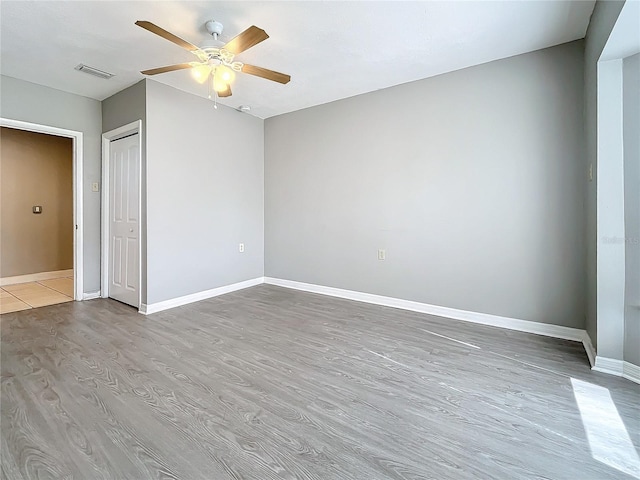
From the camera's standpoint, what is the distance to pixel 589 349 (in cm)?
243

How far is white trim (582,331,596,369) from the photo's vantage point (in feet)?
7.47

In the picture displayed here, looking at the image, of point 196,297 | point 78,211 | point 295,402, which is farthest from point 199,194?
point 295,402

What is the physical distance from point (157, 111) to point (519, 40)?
3625mm

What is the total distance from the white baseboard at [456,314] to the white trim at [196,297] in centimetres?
63

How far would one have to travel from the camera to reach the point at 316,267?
4.44m

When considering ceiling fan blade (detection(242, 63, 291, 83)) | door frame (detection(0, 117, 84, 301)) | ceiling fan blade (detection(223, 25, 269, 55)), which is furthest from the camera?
door frame (detection(0, 117, 84, 301))

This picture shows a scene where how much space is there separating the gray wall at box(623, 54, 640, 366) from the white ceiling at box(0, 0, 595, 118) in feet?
2.15

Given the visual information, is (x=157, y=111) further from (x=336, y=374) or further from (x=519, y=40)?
(x=519, y=40)

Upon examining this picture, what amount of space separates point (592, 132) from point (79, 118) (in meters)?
5.30

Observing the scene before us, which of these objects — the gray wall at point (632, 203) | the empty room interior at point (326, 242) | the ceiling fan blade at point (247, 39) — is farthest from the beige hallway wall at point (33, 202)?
the gray wall at point (632, 203)

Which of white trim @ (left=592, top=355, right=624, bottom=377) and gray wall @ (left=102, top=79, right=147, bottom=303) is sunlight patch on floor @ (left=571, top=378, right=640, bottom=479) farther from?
gray wall @ (left=102, top=79, right=147, bottom=303)

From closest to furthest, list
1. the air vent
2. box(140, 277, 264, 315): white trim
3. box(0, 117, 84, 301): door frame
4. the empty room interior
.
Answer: the empty room interior
the air vent
box(140, 277, 264, 315): white trim
box(0, 117, 84, 301): door frame

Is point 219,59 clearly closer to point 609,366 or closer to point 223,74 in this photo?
point 223,74

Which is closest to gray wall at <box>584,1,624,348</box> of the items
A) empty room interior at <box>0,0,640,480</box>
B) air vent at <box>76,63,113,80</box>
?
empty room interior at <box>0,0,640,480</box>
